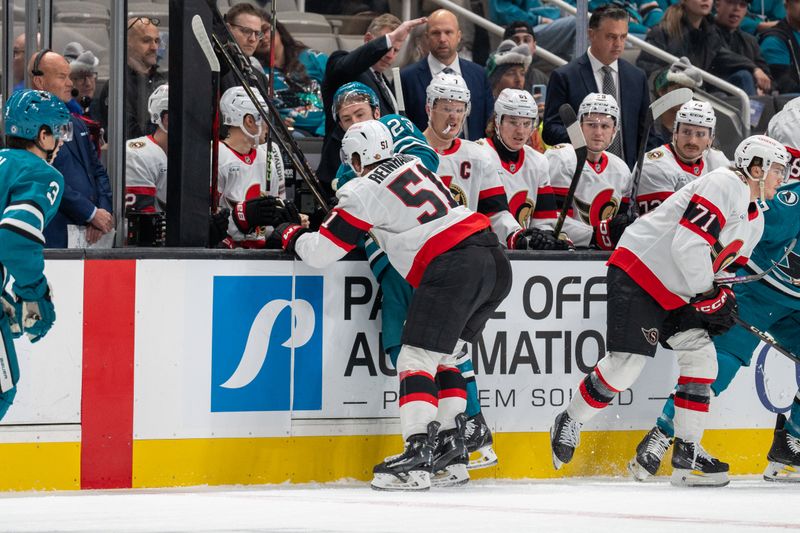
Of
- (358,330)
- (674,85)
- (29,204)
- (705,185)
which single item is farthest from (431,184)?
(674,85)

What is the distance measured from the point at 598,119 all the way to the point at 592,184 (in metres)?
0.29

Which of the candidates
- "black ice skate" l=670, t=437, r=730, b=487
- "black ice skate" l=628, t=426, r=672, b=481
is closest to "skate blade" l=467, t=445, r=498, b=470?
"black ice skate" l=628, t=426, r=672, b=481

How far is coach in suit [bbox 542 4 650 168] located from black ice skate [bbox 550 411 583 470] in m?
1.57

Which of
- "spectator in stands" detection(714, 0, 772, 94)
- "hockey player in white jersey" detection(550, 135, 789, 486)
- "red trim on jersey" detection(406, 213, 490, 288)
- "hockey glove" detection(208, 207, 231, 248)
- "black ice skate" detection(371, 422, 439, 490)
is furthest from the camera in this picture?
"spectator in stands" detection(714, 0, 772, 94)

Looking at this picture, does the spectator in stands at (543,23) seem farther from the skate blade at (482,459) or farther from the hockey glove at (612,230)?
the skate blade at (482,459)

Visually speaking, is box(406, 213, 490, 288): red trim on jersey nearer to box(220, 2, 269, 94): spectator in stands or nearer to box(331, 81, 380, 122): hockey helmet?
box(331, 81, 380, 122): hockey helmet

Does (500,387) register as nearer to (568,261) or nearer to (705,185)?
(568,261)

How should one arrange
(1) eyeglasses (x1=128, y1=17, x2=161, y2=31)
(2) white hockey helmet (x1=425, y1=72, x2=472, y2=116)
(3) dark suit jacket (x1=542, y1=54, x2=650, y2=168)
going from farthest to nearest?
(3) dark suit jacket (x1=542, y1=54, x2=650, y2=168), (2) white hockey helmet (x1=425, y1=72, x2=472, y2=116), (1) eyeglasses (x1=128, y1=17, x2=161, y2=31)

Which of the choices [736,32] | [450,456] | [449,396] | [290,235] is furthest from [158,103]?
[736,32]

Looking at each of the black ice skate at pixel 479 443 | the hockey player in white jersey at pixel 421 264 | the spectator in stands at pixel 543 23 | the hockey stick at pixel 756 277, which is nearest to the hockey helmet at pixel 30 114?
the hockey player in white jersey at pixel 421 264

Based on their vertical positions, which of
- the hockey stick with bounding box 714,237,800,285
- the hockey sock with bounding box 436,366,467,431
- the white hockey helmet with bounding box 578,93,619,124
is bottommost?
the hockey sock with bounding box 436,366,467,431

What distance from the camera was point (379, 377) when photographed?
538cm

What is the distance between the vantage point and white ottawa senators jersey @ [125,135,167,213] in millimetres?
5633

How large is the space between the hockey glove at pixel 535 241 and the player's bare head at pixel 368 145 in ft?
2.63
